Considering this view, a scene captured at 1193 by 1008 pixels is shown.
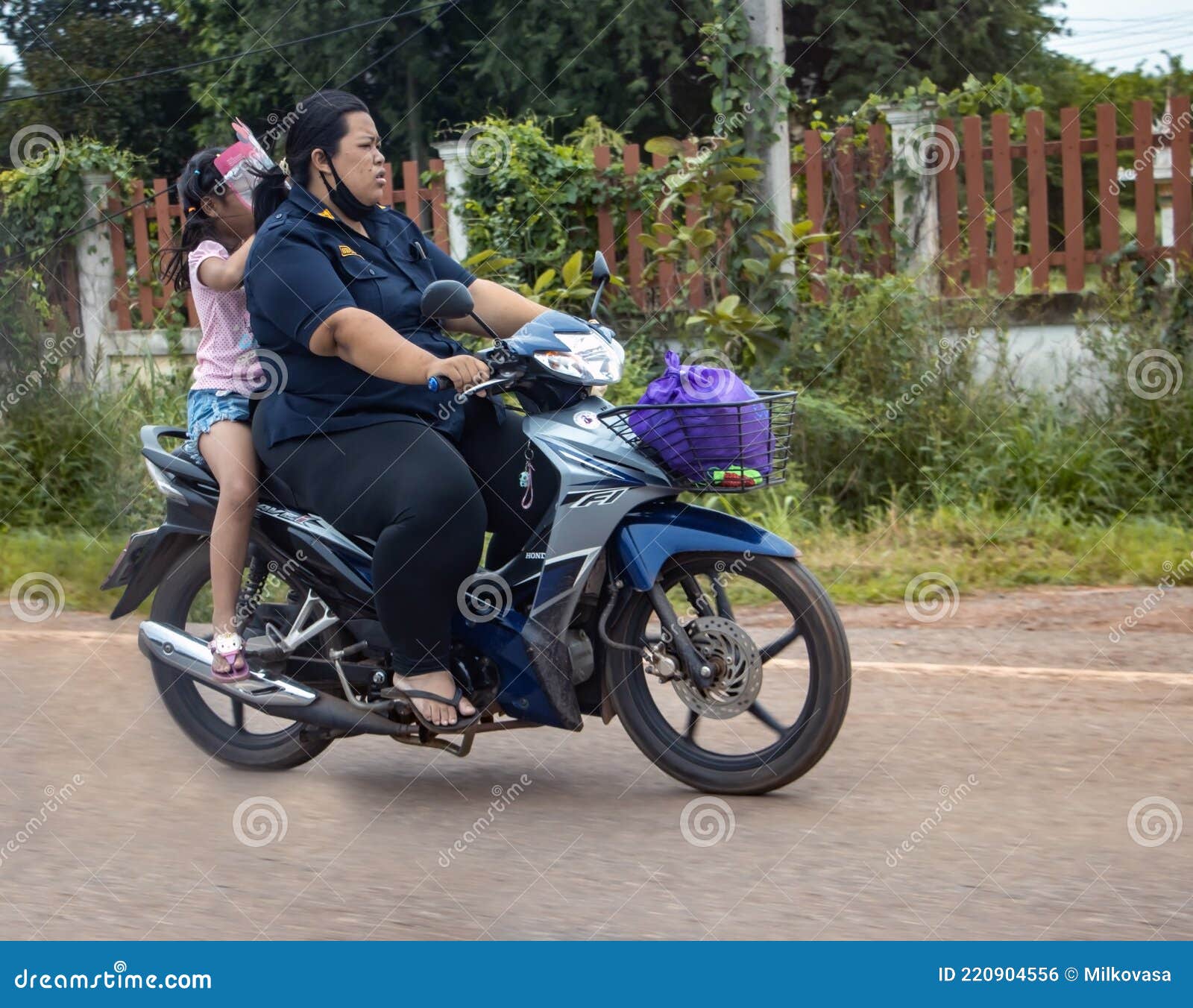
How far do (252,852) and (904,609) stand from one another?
3518 mm

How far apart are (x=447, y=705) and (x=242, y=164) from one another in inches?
64.8

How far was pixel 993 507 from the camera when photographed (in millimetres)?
7941

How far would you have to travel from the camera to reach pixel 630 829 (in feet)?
13.2

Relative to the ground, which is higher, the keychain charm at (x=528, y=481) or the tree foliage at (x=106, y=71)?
the tree foliage at (x=106, y=71)

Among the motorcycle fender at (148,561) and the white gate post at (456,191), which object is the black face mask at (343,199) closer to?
the motorcycle fender at (148,561)

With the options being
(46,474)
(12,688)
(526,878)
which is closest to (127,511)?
(46,474)

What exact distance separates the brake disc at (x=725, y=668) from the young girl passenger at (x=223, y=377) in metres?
1.31

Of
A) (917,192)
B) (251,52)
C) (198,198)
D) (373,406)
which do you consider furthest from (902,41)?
(373,406)

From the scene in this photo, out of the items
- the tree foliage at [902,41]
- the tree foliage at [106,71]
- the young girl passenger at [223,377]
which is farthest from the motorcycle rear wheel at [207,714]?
the tree foliage at [902,41]

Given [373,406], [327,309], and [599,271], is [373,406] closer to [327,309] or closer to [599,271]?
[327,309]

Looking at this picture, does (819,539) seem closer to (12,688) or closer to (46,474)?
(12,688)

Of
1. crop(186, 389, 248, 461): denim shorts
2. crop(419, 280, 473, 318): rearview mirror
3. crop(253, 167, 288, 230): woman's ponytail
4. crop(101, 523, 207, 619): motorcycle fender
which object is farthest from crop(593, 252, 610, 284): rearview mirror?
crop(101, 523, 207, 619): motorcycle fender

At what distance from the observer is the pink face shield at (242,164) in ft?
14.5

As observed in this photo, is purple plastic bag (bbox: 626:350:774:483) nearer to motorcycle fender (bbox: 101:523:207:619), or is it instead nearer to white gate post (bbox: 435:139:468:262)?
motorcycle fender (bbox: 101:523:207:619)
